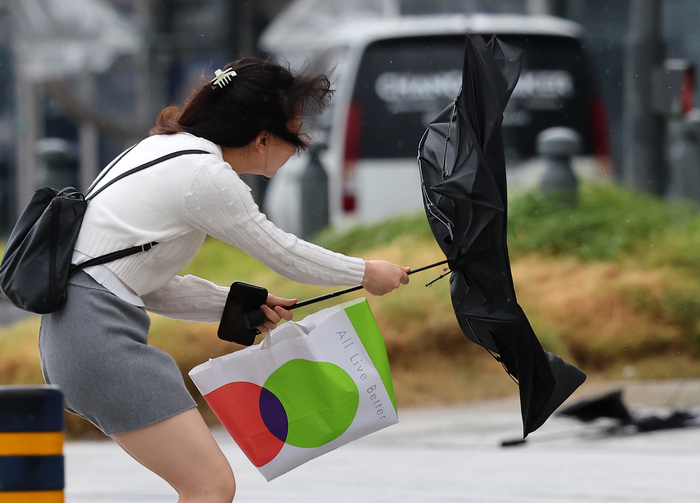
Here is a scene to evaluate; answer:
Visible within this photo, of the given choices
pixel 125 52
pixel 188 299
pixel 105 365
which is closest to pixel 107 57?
pixel 125 52

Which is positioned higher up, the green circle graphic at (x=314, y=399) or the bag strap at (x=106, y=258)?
the bag strap at (x=106, y=258)

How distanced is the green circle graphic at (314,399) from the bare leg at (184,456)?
0.41 metres

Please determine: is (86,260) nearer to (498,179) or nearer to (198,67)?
(498,179)

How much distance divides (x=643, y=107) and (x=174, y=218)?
518 cm

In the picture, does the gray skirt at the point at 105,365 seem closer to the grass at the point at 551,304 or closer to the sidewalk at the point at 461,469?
the sidewalk at the point at 461,469

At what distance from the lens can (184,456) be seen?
2189 mm

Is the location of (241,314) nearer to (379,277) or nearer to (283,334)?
(283,334)

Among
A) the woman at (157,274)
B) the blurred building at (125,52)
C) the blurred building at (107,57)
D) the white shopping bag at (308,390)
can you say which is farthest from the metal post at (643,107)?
the woman at (157,274)

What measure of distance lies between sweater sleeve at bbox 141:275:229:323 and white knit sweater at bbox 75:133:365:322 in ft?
0.70

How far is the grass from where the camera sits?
19.3ft

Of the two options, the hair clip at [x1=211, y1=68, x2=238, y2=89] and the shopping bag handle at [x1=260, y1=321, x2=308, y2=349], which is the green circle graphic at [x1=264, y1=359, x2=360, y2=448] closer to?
the shopping bag handle at [x1=260, y1=321, x2=308, y2=349]

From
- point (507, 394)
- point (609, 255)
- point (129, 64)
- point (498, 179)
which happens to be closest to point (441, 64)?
point (609, 255)

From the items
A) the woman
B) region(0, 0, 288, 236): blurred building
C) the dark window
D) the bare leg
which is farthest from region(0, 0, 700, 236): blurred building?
Result: the bare leg

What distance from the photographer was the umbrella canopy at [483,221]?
2.59 meters
